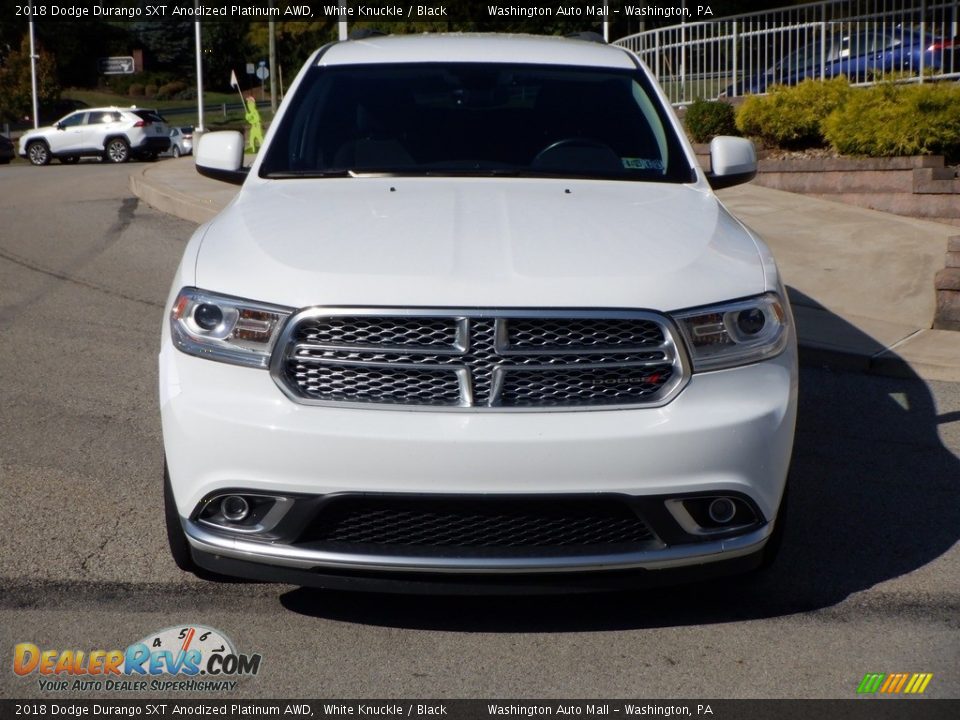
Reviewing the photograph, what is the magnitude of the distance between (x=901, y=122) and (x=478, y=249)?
9.11m

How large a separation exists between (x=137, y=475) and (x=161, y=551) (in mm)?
875

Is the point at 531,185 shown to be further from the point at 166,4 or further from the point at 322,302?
the point at 166,4

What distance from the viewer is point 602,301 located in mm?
3494

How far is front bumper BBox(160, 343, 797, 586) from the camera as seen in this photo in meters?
3.36

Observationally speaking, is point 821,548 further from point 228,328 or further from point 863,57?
point 863,57

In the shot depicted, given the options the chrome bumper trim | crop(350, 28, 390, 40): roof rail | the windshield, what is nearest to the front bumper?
the chrome bumper trim

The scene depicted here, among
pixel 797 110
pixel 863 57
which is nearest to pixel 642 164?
pixel 797 110

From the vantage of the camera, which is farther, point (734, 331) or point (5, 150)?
point (5, 150)

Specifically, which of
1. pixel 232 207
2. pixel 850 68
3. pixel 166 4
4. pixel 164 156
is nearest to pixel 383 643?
pixel 232 207

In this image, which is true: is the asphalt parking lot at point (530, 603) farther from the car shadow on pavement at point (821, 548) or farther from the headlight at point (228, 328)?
the headlight at point (228, 328)

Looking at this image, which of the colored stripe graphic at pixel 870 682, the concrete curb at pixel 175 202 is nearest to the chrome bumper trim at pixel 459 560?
the colored stripe graphic at pixel 870 682

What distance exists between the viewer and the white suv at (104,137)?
3547 centimetres

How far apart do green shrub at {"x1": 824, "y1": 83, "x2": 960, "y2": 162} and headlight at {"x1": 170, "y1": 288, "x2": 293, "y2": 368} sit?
949 cm

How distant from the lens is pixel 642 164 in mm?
5074
